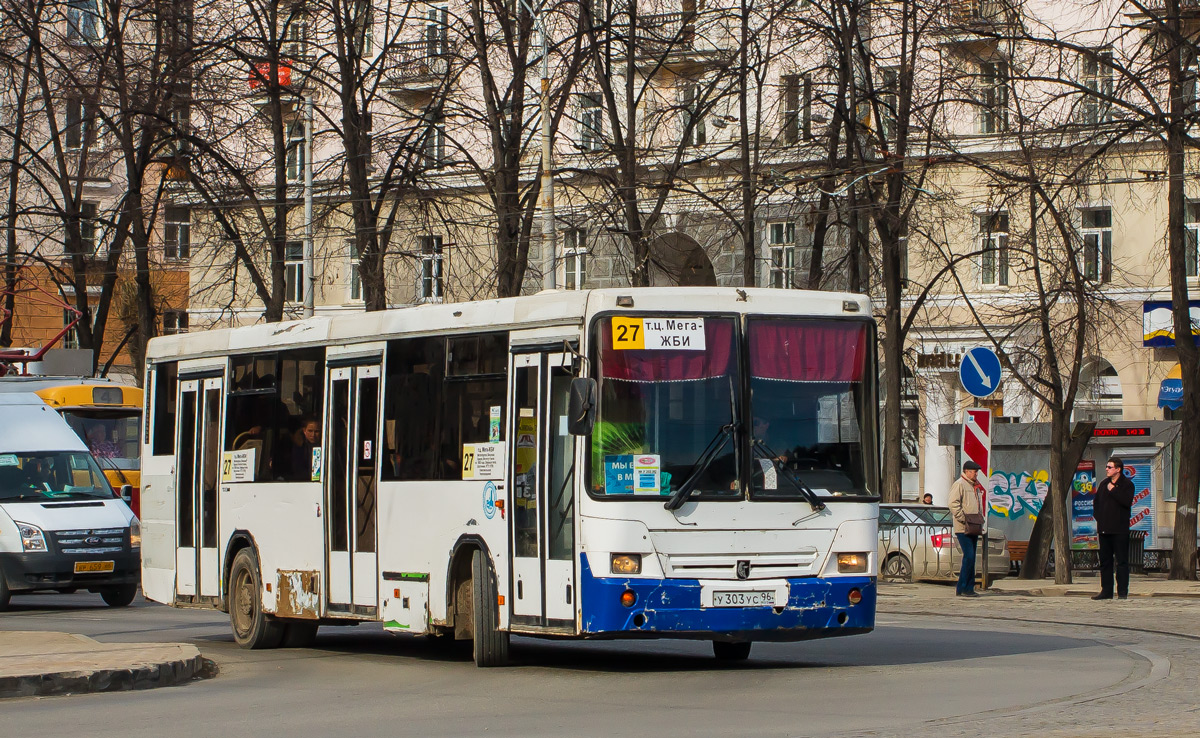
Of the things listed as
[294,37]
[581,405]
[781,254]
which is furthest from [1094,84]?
[581,405]

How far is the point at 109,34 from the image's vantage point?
3691 centimetres

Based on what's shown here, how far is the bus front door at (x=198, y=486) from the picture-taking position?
17516 mm

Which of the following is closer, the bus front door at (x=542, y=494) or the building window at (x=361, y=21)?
the bus front door at (x=542, y=494)

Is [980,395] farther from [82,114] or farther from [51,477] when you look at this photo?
[82,114]

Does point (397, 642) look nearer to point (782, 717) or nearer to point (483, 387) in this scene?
point (483, 387)

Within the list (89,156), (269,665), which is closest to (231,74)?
(89,156)

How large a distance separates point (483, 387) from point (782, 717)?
4447 millimetres

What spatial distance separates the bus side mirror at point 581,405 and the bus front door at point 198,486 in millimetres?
5908

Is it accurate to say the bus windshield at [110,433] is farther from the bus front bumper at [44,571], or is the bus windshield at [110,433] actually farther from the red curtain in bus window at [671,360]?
the red curtain in bus window at [671,360]

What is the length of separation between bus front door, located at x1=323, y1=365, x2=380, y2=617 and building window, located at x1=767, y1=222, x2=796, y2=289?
1024 inches

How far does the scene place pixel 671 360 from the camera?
13133 mm

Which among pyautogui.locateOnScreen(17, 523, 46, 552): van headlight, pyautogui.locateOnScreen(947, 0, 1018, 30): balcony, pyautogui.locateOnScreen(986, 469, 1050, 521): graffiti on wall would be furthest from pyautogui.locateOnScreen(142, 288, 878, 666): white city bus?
pyautogui.locateOnScreen(986, 469, 1050, 521): graffiti on wall

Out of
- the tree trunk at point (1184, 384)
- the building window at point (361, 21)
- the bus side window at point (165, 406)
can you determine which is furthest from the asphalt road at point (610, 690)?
the building window at point (361, 21)

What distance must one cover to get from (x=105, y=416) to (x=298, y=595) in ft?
51.3
